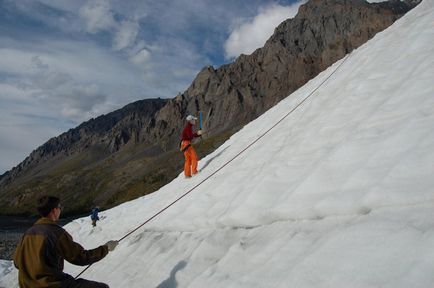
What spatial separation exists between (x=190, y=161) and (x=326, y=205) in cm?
1030

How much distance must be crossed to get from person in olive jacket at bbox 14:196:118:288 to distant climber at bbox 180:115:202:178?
32.7 ft

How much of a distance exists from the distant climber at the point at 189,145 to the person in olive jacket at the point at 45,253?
9.98 meters

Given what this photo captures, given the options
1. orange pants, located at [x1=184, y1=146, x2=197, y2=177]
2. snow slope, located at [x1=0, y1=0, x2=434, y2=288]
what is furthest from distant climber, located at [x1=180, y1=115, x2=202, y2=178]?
snow slope, located at [x1=0, y1=0, x2=434, y2=288]

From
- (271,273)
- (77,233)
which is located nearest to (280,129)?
(271,273)

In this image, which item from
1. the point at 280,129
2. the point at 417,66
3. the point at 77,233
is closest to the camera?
the point at 417,66

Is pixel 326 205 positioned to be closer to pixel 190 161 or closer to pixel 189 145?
pixel 189 145

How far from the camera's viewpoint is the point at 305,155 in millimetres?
9430

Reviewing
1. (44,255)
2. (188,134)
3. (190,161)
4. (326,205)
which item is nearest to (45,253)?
(44,255)

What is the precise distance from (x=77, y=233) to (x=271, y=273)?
17156 millimetres

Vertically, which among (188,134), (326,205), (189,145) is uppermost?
(188,134)

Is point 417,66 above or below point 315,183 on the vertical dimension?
above

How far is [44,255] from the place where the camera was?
604 cm

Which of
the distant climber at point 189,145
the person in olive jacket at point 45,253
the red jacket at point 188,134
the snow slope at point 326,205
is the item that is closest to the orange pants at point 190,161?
the distant climber at point 189,145

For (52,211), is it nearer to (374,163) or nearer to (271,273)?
(271,273)
